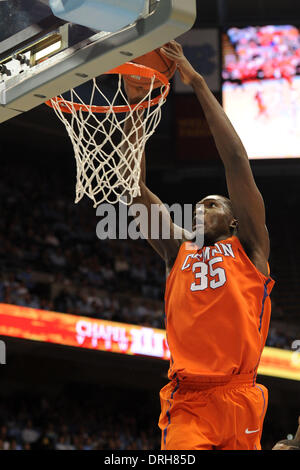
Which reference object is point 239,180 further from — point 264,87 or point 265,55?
point 265,55

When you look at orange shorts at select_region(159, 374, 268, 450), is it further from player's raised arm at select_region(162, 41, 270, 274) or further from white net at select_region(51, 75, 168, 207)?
white net at select_region(51, 75, 168, 207)

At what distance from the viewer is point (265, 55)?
15.0 metres

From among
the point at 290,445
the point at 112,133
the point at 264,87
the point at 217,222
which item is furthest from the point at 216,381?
the point at 264,87

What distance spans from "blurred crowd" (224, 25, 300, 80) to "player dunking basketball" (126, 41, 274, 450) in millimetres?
11575

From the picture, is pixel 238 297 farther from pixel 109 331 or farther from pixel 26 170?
pixel 26 170

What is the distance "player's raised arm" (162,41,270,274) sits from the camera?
11.7 ft

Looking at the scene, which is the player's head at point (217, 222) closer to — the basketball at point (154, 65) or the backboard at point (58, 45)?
the basketball at point (154, 65)

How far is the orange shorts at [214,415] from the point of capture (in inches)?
130

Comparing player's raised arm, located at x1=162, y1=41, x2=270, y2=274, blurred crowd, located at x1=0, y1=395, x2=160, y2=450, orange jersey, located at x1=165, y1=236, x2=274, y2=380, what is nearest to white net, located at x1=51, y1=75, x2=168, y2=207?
player's raised arm, located at x1=162, y1=41, x2=270, y2=274

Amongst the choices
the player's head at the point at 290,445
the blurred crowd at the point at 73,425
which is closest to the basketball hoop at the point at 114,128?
the player's head at the point at 290,445

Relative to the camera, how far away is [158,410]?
16.2m

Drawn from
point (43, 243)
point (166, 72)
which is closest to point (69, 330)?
point (43, 243)

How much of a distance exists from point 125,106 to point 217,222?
94 cm

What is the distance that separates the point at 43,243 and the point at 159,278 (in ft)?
9.70
